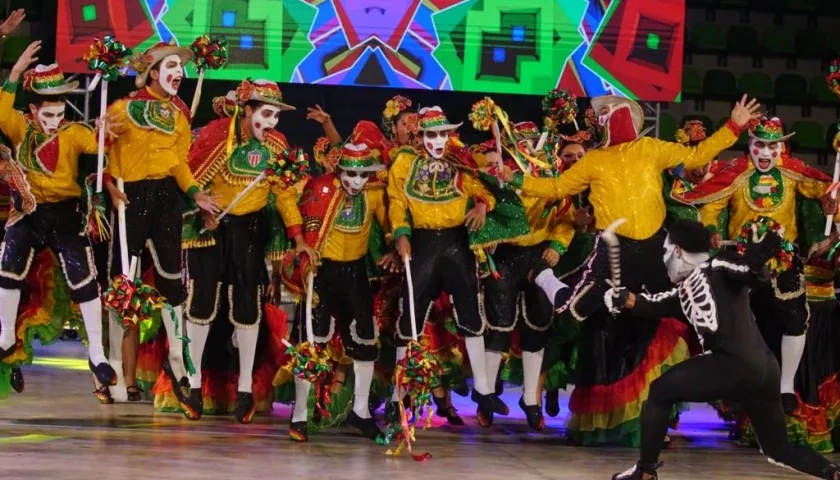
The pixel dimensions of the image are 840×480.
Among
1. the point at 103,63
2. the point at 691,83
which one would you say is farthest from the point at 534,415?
the point at 691,83

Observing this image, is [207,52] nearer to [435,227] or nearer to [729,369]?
[435,227]

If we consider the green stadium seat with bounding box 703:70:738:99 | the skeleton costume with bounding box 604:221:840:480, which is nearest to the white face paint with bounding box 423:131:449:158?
the skeleton costume with bounding box 604:221:840:480

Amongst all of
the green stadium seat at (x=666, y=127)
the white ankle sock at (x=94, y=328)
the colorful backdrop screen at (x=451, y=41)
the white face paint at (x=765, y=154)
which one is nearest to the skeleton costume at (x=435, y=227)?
the white face paint at (x=765, y=154)

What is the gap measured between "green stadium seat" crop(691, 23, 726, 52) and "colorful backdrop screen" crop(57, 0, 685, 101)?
219cm

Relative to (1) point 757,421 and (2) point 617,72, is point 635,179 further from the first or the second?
(2) point 617,72

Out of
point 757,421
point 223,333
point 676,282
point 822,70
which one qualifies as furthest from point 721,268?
point 822,70

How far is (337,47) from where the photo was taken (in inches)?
391

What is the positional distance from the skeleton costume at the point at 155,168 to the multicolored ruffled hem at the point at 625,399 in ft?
6.57

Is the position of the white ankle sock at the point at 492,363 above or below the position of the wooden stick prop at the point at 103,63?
below

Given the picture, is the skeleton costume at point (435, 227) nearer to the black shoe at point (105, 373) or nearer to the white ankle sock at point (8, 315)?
the black shoe at point (105, 373)

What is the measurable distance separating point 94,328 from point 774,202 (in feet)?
11.3

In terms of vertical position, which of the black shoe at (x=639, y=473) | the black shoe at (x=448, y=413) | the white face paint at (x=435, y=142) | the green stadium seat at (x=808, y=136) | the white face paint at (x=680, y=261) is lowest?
the black shoe at (x=448, y=413)

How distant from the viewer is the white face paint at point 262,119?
6.52 m

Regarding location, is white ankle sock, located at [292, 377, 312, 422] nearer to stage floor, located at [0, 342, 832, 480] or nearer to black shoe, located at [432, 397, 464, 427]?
stage floor, located at [0, 342, 832, 480]
